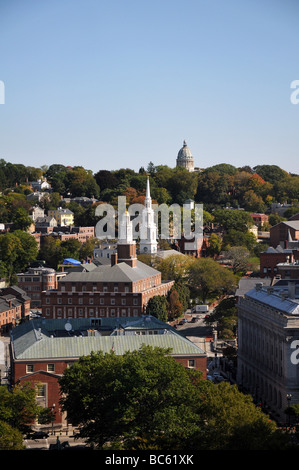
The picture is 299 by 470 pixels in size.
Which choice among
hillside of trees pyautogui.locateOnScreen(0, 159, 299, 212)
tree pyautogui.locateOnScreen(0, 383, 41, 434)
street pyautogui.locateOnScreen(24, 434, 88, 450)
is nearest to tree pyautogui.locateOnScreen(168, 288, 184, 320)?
street pyautogui.locateOnScreen(24, 434, 88, 450)

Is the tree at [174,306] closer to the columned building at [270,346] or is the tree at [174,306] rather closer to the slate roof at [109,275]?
the slate roof at [109,275]

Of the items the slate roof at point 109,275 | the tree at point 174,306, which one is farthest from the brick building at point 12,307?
the tree at point 174,306

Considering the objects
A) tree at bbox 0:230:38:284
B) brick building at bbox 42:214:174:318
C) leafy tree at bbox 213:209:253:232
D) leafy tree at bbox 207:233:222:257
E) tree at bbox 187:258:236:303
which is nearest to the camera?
brick building at bbox 42:214:174:318

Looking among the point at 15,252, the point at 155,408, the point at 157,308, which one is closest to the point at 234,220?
the point at 15,252

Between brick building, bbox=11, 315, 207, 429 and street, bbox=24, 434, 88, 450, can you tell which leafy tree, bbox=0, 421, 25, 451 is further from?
brick building, bbox=11, 315, 207, 429

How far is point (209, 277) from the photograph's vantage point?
110m

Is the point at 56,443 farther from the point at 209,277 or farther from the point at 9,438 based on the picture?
the point at 209,277

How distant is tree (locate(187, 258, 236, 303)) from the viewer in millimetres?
110250

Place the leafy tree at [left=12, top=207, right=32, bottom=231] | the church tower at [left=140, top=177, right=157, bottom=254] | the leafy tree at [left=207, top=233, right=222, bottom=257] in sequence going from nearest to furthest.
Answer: the church tower at [left=140, top=177, right=157, bottom=254] → the leafy tree at [left=207, top=233, right=222, bottom=257] → the leafy tree at [left=12, top=207, right=32, bottom=231]

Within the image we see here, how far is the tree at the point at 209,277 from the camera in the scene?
4341 inches

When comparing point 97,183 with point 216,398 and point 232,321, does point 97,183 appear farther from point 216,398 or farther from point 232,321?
point 216,398

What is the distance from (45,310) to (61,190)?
93814mm

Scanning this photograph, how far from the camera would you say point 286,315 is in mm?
58781

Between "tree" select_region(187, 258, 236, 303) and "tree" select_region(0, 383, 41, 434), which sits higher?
"tree" select_region(187, 258, 236, 303)
